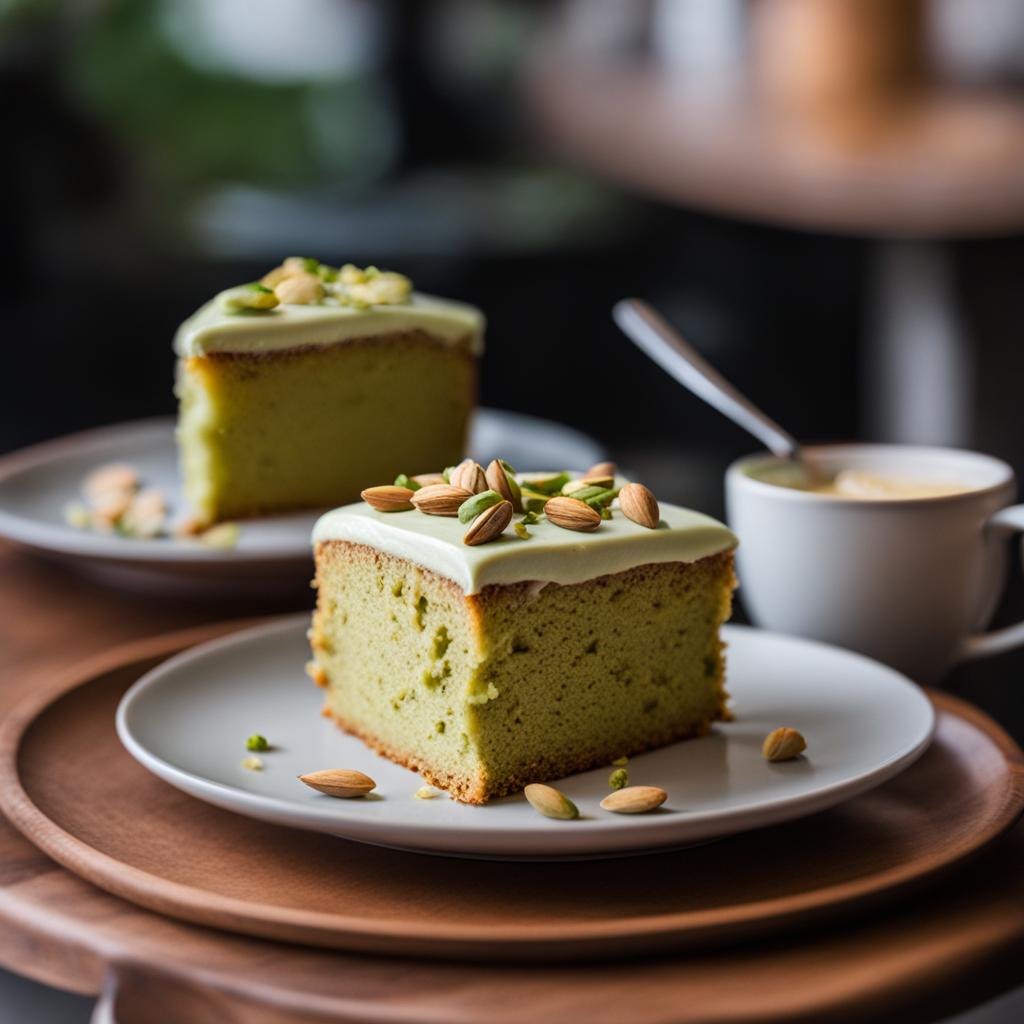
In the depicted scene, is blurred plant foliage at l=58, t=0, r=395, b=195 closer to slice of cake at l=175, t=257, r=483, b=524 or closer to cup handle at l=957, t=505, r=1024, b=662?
slice of cake at l=175, t=257, r=483, b=524

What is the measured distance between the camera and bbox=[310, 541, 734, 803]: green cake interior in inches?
45.7

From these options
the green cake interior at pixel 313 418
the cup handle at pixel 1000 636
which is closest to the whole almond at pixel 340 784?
the cup handle at pixel 1000 636

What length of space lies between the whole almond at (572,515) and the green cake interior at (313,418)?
0.82m

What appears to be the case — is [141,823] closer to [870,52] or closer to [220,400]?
[220,400]

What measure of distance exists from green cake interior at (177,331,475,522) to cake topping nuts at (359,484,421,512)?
712mm

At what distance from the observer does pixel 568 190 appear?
19.0 ft

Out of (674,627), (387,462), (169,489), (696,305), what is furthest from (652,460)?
(696,305)

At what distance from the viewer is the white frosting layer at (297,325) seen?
1878 millimetres

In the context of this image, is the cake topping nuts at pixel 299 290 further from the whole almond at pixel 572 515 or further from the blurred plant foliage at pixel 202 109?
the blurred plant foliage at pixel 202 109

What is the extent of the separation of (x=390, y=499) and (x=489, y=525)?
0.45 ft

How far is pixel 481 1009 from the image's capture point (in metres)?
0.86

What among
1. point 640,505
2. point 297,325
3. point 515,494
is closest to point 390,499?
point 515,494

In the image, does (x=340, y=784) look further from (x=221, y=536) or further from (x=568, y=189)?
(x=568, y=189)

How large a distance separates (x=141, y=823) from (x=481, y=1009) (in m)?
0.39
